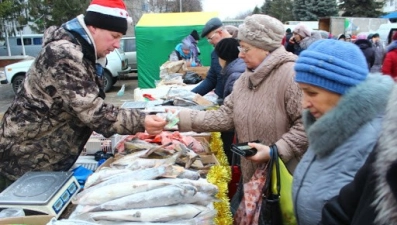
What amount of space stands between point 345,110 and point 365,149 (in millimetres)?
173

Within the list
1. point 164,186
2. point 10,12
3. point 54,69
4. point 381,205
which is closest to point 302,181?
point 164,186

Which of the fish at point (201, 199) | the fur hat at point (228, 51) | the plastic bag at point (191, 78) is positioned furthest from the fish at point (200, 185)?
the plastic bag at point (191, 78)

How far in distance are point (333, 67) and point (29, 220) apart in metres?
1.49

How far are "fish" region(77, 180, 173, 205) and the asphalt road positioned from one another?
30.1 feet

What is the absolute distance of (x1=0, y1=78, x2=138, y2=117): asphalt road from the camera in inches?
465

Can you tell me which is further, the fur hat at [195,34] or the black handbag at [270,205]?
the fur hat at [195,34]

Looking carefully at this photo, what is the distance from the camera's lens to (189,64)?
30.5ft

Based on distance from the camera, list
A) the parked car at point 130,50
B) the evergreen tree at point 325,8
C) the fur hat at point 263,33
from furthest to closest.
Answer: the evergreen tree at point 325,8 < the parked car at point 130,50 < the fur hat at point 263,33

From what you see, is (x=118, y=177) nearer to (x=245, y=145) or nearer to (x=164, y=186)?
(x=164, y=186)

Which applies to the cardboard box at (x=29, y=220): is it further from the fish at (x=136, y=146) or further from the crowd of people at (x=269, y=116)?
the fish at (x=136, y=146)

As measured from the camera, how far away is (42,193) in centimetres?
194

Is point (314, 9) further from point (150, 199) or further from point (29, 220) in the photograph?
point (29, 220)

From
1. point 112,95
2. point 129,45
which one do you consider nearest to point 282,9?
point 129,45

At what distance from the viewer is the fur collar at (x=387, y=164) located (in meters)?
0.89
